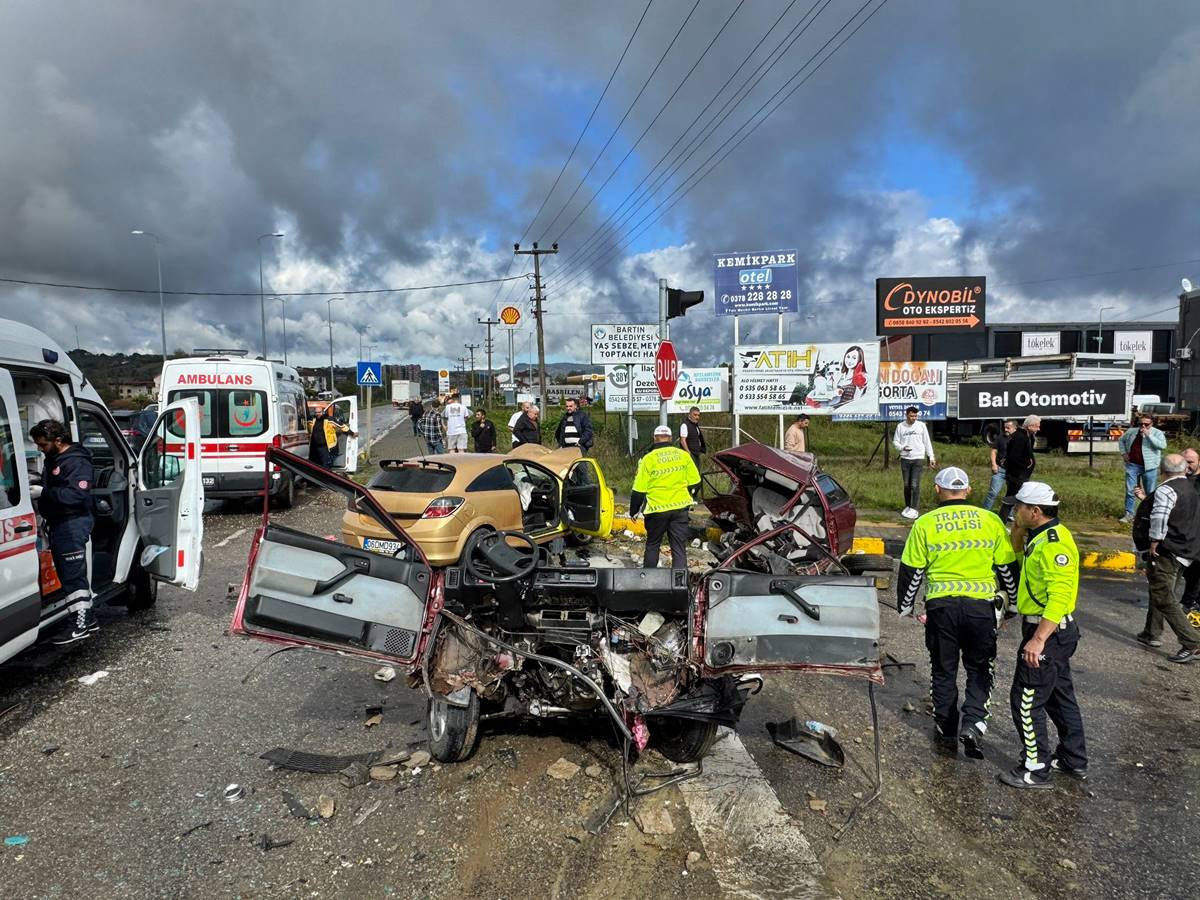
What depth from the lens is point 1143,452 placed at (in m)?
11.2

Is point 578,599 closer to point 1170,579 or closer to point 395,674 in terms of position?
point 395,674

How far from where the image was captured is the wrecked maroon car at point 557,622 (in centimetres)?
367

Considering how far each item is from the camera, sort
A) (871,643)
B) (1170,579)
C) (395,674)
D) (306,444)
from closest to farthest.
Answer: (871,643), (395,674), (1170,579), (306,444)

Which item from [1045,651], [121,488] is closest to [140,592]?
[121,488]

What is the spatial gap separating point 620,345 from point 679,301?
28.2 ft

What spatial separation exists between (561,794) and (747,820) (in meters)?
0.92

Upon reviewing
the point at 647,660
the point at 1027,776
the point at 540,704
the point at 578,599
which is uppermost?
the point at 578,599

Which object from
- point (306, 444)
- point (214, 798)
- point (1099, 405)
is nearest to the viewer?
point (214, 798)

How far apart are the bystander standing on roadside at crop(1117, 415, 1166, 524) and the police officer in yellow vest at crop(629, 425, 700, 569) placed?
7403mm

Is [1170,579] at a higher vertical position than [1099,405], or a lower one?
lower

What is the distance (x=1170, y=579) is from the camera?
20.4ft

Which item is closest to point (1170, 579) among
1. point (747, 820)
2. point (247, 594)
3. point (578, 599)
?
point (747, 820)

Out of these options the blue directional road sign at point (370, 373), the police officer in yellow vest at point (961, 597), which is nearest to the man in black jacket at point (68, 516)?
the police officer in yellow vest at point (961, 597)

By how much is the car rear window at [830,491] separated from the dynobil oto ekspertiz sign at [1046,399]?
41.5 feet
